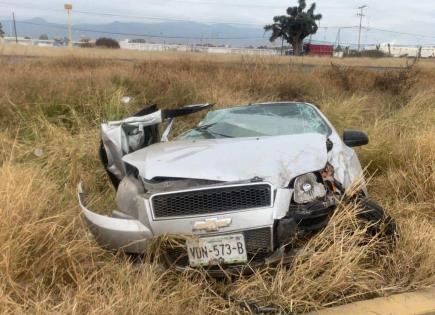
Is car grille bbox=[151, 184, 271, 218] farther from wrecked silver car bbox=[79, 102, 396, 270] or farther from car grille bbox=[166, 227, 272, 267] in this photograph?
car grille bbox=[166, 227, 272, 267]

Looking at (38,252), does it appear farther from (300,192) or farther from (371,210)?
(371,210)

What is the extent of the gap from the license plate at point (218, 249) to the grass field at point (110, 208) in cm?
16

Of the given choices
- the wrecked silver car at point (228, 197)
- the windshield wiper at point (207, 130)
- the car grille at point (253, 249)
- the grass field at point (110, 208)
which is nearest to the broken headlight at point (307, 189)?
the wrecked silver car at point (228, 197)

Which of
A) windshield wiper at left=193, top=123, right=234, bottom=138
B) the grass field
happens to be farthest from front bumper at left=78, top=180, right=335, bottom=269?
windshield wiper at left=193, top=123, right=234, bottom=138

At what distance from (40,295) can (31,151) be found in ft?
10.8

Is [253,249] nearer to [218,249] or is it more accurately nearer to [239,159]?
[218,249]

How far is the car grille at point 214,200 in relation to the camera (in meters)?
2.96

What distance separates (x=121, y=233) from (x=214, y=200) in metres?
0.65

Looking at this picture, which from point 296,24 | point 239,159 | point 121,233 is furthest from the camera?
point 296,24

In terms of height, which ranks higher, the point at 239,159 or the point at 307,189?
the point at 239,159

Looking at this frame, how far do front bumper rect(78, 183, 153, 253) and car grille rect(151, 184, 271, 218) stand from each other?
A: 17cm

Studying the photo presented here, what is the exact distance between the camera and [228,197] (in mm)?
2975

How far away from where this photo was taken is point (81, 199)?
12.1ft

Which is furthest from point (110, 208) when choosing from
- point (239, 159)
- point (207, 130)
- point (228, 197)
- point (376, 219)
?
point (376, 219)
